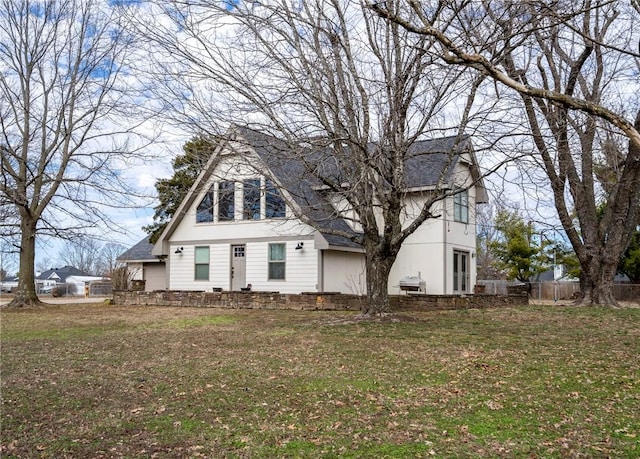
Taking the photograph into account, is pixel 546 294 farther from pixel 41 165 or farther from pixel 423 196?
pixel 41 165

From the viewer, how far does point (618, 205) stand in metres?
17.5

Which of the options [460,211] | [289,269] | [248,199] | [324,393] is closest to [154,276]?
[289,269]

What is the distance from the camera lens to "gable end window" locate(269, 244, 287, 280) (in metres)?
20.1

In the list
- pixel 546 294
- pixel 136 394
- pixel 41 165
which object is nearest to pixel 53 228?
pixel 41 165

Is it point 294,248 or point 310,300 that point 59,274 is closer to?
point 294,248

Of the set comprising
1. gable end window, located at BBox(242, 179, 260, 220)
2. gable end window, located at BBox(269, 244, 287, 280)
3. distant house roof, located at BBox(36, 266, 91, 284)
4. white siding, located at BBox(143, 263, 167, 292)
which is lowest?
distant house roof, located at BBox(36, 266, 91, 284)

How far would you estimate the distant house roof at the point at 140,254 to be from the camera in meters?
27.4

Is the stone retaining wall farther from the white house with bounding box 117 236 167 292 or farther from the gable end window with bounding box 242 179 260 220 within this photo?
the white house with bounding box 117 236 167 292

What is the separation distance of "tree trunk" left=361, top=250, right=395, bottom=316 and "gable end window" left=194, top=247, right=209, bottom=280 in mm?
10627

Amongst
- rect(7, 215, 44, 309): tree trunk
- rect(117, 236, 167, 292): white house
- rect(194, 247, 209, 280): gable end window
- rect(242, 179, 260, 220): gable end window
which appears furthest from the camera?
rect(117, 236, 167, 292): white house

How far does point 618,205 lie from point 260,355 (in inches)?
551

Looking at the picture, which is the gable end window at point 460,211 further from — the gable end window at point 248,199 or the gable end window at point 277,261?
the gable end window at point 248,199

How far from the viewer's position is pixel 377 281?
12.5m

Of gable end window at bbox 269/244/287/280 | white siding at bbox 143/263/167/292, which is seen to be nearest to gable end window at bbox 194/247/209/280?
gable end window at bbox 269/244/287/280
